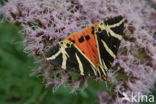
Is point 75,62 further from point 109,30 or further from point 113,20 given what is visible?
point 113,20

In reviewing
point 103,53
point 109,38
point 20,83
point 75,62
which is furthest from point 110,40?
point 20,83

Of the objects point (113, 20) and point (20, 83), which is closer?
point (113, 20)

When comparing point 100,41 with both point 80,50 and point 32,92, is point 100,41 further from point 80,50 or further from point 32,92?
point 32,92

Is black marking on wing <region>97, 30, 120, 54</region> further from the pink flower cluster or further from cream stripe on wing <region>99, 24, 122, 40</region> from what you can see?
the pink flower cluster

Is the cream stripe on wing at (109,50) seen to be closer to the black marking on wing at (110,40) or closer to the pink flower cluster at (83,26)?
the black marking on wing at (110,40)

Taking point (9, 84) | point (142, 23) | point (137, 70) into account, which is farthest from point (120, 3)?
point (9, 84)

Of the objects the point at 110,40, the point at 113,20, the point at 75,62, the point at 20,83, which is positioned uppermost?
the point at 113,20
